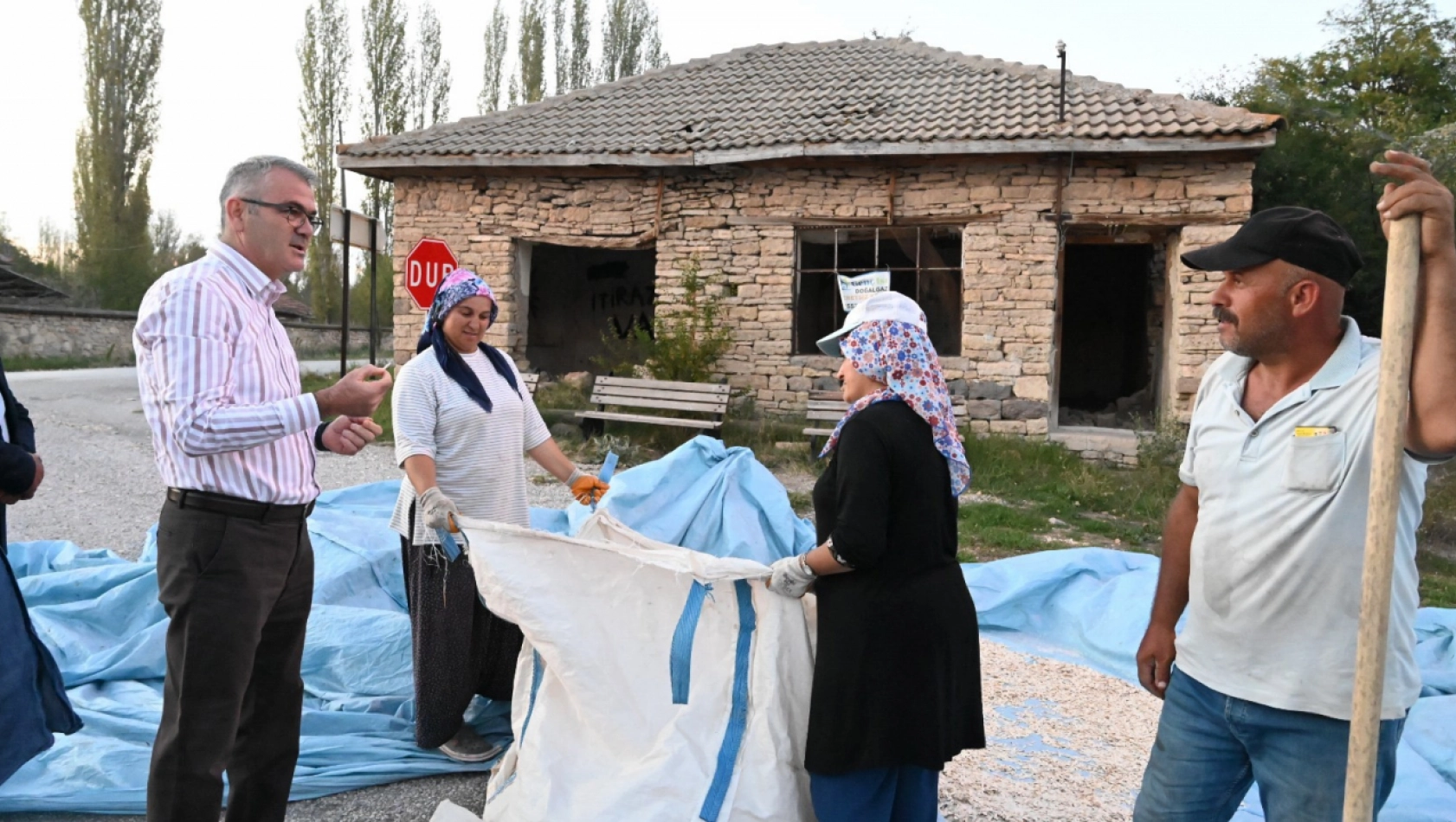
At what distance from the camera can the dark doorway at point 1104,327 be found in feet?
49.0

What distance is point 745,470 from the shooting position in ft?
18.7

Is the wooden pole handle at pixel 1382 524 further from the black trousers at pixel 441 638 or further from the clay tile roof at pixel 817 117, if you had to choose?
the clay tile roof at pixel 817 117

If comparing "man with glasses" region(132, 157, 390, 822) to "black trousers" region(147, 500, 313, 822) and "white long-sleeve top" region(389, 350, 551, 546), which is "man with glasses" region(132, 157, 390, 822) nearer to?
"black trousers" region(147, 500, 313, 822)

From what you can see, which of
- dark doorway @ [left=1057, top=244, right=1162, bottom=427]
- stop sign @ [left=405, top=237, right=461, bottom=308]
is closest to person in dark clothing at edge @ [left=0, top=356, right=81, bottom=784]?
stop sign @ [left=405, top=237, right=461, bottom=308]

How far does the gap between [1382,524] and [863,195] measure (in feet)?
31.3

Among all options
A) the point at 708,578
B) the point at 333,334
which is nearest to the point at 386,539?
the point at 708,578

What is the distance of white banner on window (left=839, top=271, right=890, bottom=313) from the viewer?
33.8ft

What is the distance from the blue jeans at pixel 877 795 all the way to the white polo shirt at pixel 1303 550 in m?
0.76

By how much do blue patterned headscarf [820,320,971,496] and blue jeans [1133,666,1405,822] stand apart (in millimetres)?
706

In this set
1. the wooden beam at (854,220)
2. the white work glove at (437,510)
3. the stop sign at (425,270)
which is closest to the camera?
Answer: the white work glove at (437,510)

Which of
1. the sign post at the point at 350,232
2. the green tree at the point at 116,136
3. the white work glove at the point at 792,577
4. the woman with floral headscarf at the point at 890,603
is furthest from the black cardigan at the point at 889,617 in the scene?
the green tree at the point at 116,136

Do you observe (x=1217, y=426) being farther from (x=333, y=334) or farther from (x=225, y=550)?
(x=333, y=334)

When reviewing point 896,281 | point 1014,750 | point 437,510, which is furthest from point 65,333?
point 1014,750

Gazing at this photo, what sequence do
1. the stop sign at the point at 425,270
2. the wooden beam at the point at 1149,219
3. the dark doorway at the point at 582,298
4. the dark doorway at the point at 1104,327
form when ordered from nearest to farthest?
the stop sign at the point at 425,270
the wooden beam at the point at 1149,219
the dark doorway at the point at 1104,327
the dark doorway at the point at 582,298
